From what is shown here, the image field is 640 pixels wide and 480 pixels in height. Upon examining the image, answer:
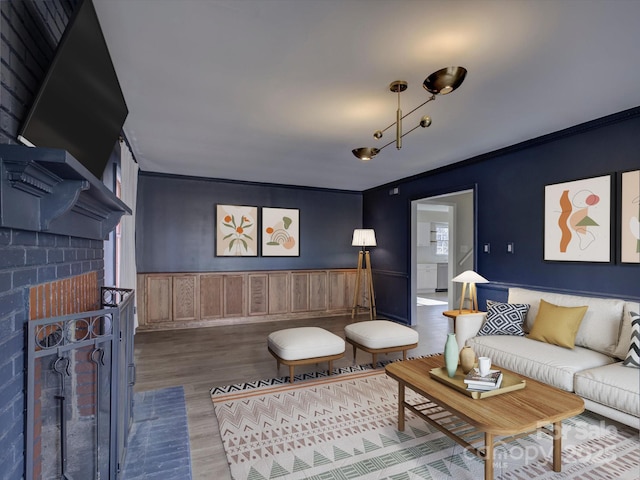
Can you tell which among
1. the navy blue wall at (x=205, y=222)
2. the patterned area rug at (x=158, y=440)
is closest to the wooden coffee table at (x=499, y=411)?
the patterned area rug at (x=158, y=440)

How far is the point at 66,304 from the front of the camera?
1431 millimetres

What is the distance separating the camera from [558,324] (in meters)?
2.58

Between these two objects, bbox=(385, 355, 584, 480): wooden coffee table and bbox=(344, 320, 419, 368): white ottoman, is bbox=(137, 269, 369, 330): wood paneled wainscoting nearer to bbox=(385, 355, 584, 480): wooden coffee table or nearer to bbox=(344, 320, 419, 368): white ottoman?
bbox=(344, 320, 419, 368): white ottoman

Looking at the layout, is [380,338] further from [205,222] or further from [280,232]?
[205,222]

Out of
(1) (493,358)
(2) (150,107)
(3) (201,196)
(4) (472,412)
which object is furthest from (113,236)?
(1) (493,358)

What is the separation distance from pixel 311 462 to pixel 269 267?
164 inches

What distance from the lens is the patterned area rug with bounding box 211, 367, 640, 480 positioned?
1.84 m

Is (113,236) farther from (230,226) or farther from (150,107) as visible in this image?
(230,226)

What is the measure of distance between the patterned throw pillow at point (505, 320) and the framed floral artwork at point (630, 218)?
2.90 ft

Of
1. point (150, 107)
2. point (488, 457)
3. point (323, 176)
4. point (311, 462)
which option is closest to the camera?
point (488, 457)

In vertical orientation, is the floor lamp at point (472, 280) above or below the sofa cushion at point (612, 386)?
above

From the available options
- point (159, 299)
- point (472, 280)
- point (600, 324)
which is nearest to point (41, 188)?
point (600, 324)

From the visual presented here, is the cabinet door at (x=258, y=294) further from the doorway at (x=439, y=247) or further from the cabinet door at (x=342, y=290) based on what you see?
the doorway at (x=439, y=247)

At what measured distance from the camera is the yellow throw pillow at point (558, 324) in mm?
2484
